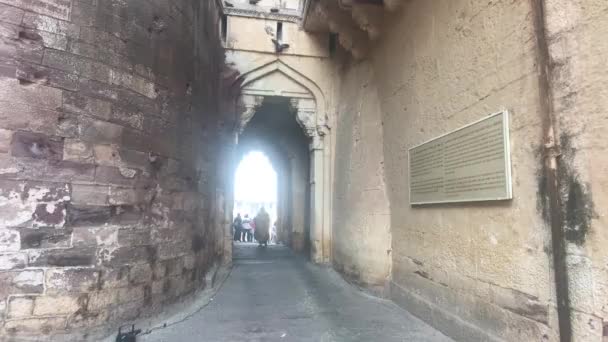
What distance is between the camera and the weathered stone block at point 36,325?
3150mm

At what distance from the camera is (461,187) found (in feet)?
11.1

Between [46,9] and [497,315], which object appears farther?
[46,9]

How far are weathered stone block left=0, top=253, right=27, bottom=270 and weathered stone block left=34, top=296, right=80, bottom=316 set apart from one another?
0.32m

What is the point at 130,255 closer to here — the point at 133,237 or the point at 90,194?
the point at 133,237

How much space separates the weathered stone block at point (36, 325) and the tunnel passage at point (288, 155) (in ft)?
21.9

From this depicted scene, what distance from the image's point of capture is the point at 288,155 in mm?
11781

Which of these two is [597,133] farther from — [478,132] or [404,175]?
[404,175]

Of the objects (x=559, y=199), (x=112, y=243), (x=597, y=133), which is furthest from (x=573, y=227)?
(x=112, y=243)

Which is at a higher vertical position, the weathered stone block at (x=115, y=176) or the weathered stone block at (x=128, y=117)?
the weathered stone block at (x=128, y=117)

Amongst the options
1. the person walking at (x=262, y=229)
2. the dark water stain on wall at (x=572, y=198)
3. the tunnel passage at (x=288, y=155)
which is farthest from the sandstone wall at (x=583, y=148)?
the person walking at (x=262, y=229)

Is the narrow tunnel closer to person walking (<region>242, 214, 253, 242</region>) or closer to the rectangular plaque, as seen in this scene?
the rectangular plaque

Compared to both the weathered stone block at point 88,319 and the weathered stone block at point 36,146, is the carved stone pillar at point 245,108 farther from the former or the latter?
the weathered stone block at point 88,319

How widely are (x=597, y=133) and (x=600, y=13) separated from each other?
68 cm

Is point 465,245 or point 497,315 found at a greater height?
point 465,245
